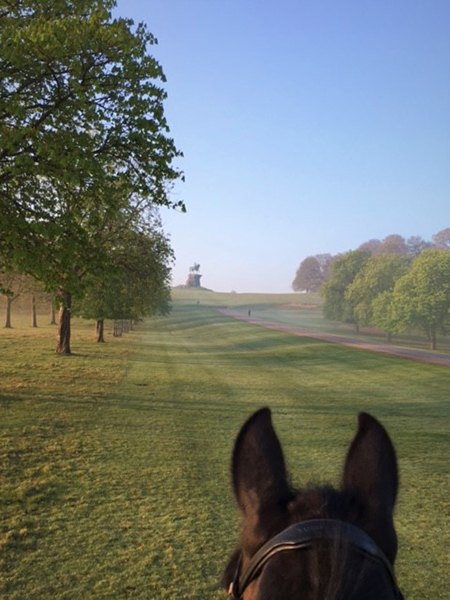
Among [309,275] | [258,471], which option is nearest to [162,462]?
[258,471]

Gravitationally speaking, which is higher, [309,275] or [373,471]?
[309,275]

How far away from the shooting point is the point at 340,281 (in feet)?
207

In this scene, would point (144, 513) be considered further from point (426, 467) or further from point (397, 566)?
point (426, 467)

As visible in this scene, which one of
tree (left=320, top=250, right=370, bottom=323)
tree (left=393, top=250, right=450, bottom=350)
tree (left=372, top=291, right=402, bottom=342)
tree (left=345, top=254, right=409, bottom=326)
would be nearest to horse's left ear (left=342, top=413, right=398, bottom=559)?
tree (left=393, top=250, right=450, bottom=350)

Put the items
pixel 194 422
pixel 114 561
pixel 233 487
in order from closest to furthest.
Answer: pixel 233 487
pixel 114 561
pixel 194 422

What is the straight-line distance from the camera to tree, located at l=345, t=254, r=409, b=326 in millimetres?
53031

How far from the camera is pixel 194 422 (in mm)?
11414

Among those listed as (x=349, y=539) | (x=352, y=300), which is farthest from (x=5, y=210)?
(x=352, y=300)

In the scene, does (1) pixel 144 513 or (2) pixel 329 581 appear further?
(1) pixel 144 513

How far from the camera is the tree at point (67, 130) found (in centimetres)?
930

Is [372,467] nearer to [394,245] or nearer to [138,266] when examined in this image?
[138,266]

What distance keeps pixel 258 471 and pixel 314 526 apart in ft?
1.39

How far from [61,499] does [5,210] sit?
709 cm

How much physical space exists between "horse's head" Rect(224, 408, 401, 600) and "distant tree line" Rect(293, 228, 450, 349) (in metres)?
41.9
